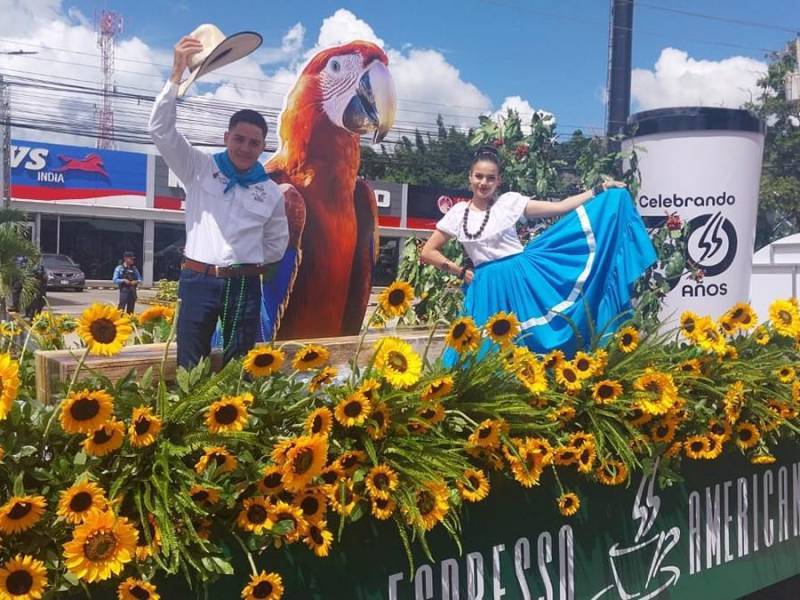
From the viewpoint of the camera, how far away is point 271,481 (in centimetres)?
144

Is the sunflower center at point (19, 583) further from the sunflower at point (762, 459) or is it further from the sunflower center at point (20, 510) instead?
the sunflower at point (762, 459)

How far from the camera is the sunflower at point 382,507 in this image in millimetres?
1525

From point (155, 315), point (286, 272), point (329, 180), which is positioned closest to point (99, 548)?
point (155, 315)

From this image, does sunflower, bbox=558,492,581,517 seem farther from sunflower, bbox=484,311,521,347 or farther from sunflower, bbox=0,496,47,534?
sunflower, bbox=0,496,47,534

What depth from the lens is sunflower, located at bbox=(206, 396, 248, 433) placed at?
1.43 m

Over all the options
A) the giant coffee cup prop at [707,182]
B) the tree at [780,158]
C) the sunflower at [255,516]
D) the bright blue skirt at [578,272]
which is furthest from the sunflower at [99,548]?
the tree at [780,158]

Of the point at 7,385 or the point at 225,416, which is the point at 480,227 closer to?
the point at 225,416

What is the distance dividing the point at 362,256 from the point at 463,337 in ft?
8.26

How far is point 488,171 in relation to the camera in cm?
342

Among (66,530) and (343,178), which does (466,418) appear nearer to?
(66,530)

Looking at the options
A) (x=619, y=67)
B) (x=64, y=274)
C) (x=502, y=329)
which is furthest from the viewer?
(x=64, y=274)

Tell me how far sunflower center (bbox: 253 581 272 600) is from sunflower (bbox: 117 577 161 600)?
0.20m

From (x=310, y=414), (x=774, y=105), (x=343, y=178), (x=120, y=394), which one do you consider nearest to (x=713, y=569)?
(x=310, y=414)

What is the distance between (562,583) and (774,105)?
955 inches
